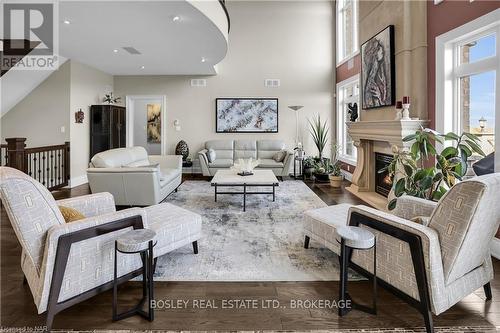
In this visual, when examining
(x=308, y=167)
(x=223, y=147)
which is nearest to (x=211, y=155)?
(x=223, y=147)

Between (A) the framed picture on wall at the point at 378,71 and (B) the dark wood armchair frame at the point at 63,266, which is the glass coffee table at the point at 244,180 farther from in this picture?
(B) the dark wood armchair frame at the point at 63,266

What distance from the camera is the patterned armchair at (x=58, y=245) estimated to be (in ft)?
5.47

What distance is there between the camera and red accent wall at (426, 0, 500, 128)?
304 cm

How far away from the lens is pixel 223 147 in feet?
25.9

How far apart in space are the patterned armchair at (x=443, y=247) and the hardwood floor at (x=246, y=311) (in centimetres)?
19

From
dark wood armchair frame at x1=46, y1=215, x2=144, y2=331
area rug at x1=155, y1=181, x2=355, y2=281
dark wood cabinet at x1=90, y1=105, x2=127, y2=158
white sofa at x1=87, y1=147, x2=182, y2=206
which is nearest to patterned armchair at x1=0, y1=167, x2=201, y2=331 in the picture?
dark wood armchair frame at x1=46, y1=215, x2=144, y2=331

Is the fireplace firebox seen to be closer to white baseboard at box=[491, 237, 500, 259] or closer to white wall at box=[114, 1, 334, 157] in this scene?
white baseboard at box=[491, 237, 500, 259]

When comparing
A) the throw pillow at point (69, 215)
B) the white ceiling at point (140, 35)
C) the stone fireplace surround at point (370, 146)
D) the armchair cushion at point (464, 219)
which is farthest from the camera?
the stone fireplace surround at point (370, 146)

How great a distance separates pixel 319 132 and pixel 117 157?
4961mm

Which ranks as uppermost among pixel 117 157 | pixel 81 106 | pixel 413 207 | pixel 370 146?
pixel 81 106

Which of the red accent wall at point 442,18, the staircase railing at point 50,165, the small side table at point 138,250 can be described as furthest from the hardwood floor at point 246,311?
the staircase railing at point 50,165

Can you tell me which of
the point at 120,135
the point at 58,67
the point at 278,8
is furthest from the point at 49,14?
the point at 278,8

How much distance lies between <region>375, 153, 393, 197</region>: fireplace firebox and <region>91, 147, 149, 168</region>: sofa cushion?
4.44 meters

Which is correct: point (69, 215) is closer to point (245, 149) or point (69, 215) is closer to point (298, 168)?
point (245, 149)
